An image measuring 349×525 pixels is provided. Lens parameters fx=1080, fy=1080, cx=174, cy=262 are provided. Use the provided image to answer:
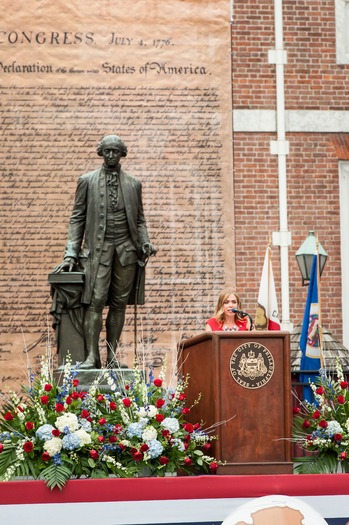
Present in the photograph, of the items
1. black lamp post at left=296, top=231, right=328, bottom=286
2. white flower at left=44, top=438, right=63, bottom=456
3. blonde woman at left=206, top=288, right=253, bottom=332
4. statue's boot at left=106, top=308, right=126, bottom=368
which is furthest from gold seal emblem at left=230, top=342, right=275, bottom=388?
black lamp post at left=296, top=231, right=328, bottom=286

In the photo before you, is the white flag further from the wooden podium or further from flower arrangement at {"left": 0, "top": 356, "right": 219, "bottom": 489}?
the wooden podium

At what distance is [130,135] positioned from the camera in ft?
39.7

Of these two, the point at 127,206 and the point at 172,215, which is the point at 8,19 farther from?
the point at 127,206

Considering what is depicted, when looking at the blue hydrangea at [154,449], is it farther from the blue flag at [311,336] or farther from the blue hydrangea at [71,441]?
the blue flag at [311,336]

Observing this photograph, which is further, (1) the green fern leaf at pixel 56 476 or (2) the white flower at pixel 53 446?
(2) the white flower at pixel 53 446

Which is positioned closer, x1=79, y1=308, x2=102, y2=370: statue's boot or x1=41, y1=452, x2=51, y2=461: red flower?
x1=41, y1=452, x2=51, y2=461: red flower

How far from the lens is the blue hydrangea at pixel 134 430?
5.50 meters

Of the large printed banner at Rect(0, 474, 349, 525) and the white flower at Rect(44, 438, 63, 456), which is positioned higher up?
the white flower at Rect(44, 438, 63, 456)

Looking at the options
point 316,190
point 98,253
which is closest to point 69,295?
point 98,253

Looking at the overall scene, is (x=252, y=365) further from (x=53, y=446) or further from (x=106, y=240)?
(x=106, y=240)

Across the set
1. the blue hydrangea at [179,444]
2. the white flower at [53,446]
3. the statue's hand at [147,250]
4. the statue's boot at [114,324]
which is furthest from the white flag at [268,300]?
the white flower at [53,446]

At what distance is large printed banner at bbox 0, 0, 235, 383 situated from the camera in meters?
11.8

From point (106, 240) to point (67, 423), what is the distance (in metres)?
2.98

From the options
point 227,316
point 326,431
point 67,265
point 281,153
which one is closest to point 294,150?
point 281,153
